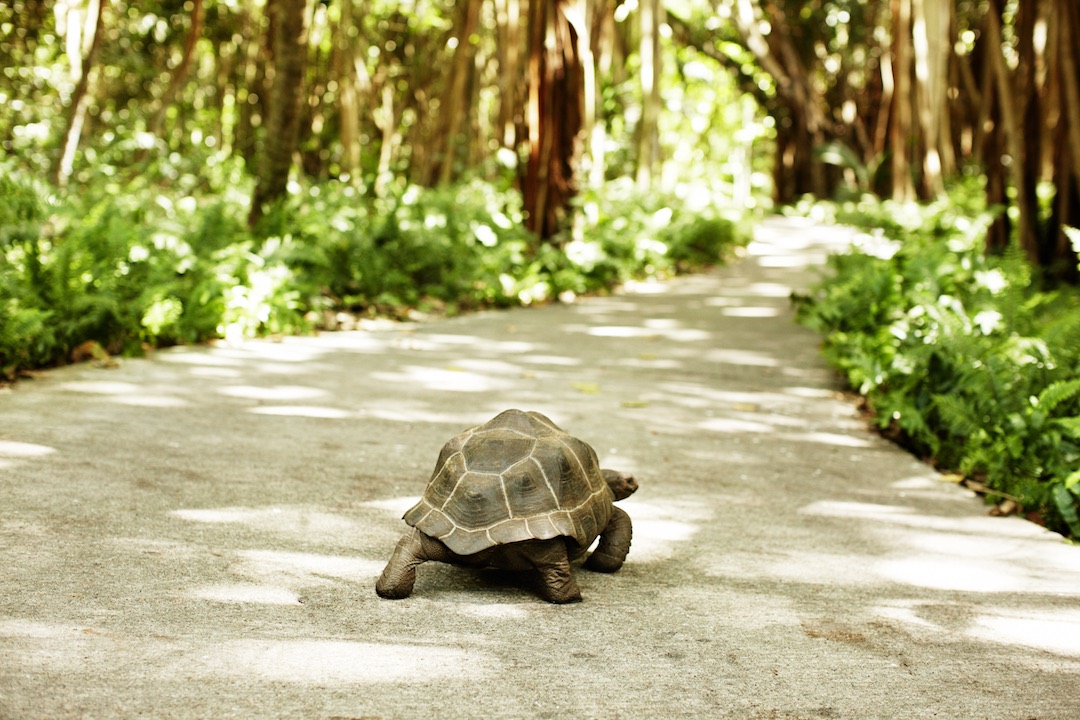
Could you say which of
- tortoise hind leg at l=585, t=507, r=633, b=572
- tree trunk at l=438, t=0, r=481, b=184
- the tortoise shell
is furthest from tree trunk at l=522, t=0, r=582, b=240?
the tortoise shell

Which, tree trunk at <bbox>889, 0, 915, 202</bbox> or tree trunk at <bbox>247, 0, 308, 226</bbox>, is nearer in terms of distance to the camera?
tree trunk at <bbox>247, 0, 308, 226</bbox>

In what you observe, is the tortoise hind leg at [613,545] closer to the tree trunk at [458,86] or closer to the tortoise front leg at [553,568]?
the tortoise front leg at [553,568]

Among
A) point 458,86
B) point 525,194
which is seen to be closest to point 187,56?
point 458,86

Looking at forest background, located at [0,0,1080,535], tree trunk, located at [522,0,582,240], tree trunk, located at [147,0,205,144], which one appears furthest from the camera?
tree trunk, located at [147,0,205,144]

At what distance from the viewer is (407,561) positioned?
369 cm

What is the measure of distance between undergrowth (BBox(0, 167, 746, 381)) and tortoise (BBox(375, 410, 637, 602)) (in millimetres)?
3736

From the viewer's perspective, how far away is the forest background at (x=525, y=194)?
6629mm

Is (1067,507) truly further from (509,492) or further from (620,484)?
(509,492)

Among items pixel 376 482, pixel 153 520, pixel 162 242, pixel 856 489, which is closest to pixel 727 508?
pixel 856 489

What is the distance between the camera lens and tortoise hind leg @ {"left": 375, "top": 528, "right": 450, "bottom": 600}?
3664mm

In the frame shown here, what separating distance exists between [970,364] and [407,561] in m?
3.74

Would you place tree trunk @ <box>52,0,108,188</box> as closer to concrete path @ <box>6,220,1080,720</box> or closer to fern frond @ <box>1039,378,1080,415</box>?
concrete path @ <box>6,220,1080,720</box>

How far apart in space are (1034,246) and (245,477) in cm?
919

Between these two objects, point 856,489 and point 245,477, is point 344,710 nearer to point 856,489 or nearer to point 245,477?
point 245,477
